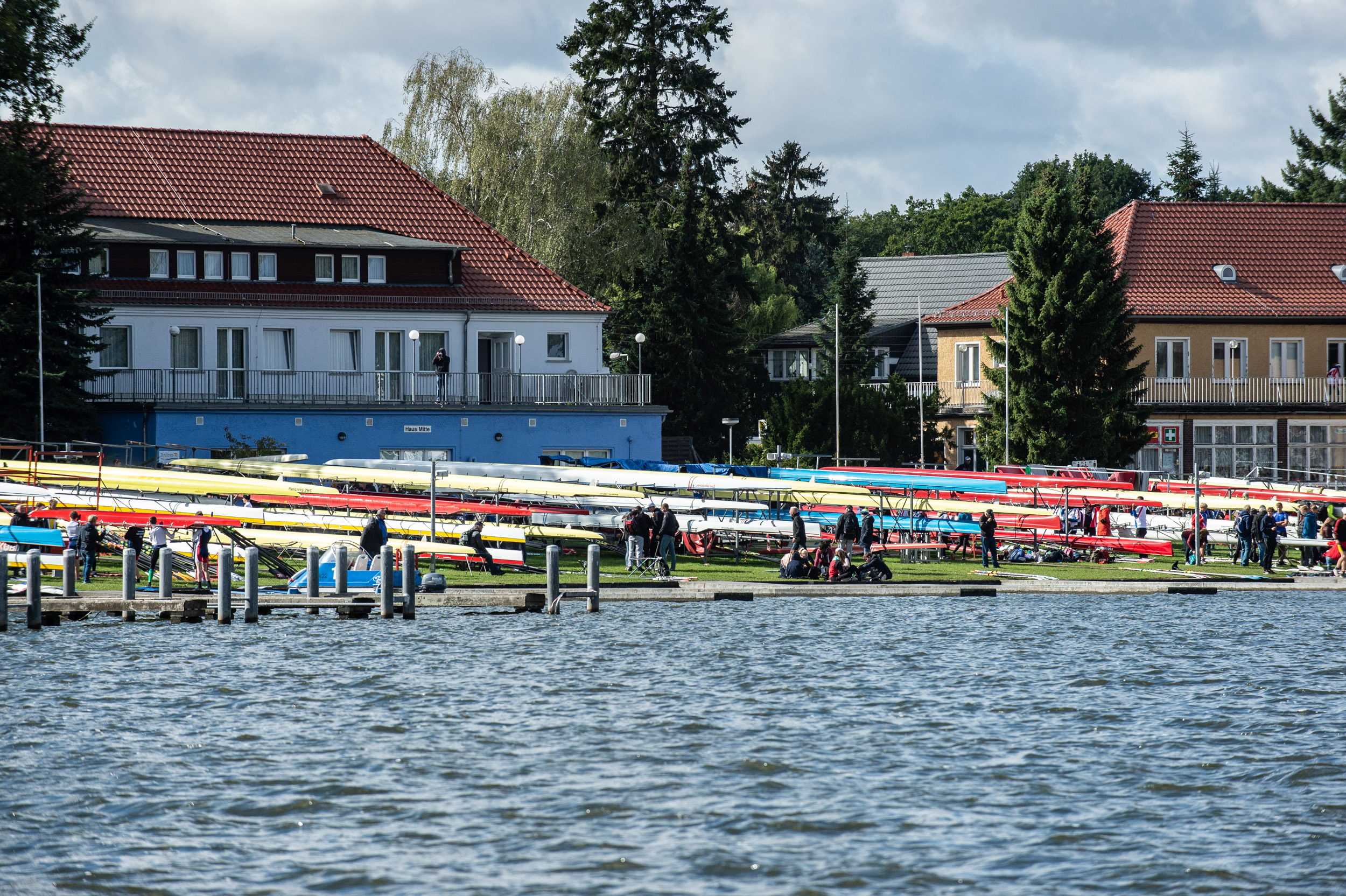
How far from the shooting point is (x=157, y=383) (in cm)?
4788

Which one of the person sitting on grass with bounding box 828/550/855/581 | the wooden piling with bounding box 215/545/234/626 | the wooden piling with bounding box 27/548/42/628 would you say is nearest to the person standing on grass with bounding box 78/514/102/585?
the wooden piling with bounding box 27/548/42/628

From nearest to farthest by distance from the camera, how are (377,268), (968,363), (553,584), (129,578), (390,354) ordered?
(129,578), (553,584), (390,354), (377,268), (968,363)

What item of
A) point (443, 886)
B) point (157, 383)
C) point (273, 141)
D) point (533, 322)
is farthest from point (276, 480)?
point (443, 886)

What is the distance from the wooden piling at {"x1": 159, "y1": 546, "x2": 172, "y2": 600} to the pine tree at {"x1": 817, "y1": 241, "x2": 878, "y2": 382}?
156 ft

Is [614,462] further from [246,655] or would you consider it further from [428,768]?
[428,768]

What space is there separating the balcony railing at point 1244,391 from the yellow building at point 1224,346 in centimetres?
4

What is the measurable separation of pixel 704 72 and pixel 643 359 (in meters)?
12.8

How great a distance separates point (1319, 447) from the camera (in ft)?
201

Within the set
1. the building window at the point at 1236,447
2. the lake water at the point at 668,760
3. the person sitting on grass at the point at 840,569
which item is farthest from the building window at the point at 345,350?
the building window at the point at 1236,447

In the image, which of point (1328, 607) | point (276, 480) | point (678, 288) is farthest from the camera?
point (678, 288)

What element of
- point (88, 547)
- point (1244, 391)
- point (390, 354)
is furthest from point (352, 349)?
point (1244, 391)

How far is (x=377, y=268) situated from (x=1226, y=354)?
29058 mm

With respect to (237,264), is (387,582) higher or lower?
lower

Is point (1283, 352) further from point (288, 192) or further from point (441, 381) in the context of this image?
point (288, 192)
